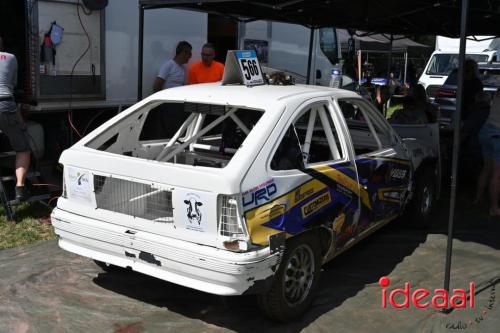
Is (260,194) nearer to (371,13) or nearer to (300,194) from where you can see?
(300,194)

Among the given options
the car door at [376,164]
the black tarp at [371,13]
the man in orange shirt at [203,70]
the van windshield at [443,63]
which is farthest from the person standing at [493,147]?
the van windshield at [443,63]

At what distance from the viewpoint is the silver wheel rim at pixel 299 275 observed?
389cm

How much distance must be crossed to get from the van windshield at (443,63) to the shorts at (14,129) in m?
14.7

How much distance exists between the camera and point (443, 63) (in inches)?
715

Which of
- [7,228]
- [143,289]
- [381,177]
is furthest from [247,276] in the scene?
[7,228]

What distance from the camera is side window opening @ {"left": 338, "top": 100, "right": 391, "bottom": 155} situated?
5.27 metres

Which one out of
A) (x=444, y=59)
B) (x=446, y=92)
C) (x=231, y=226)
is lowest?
(x=231, y=226)

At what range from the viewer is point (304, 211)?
3.89 metres

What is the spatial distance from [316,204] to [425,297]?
1.26 m

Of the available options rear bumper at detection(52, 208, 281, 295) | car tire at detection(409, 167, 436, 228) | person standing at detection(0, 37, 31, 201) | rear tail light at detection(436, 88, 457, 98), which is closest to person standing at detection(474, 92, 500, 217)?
car tire at detection(409, 167, 436, 228)

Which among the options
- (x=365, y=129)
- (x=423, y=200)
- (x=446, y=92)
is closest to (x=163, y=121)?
(x=365, y=129)

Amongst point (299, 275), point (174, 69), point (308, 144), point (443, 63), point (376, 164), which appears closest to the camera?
point (299, 275)

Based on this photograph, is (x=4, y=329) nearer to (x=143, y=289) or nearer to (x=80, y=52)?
(x=143, y=289)

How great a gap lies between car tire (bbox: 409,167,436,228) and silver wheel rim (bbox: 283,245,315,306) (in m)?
2.43
